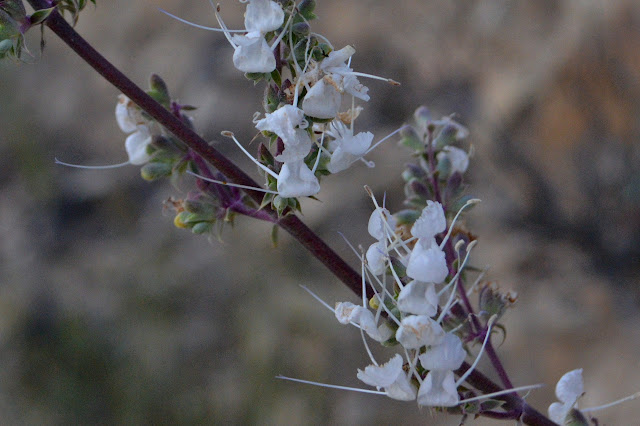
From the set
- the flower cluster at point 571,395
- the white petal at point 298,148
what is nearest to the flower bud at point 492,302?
the flower cluster at point 571,395

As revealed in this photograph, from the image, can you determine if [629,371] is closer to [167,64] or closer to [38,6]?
[38,6]

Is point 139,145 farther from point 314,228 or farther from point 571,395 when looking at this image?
point 314,228

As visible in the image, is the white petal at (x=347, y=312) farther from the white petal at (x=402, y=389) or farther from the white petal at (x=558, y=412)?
the white petal at (x=558, y=412)

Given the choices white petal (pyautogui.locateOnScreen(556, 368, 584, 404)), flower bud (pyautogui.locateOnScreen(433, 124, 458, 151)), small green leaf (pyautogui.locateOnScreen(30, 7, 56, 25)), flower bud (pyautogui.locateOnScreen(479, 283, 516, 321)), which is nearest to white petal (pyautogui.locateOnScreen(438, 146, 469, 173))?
flower bud (pyautogui.locateOnScreen(433, 124, 458, 151))

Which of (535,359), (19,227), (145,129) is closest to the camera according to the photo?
(145,129)

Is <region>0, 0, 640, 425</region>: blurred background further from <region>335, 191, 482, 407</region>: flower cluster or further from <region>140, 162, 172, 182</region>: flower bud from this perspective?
<region>335, 191, 482, 407</region>: flower cluster

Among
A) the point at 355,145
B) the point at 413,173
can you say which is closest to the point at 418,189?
the point at 413,173

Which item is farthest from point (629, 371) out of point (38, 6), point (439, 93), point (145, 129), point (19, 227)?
point (19, 227)
